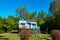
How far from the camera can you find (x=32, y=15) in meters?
68.4

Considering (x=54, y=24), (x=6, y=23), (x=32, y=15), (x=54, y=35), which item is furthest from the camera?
(x=32, y=15)

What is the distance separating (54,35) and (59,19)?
23.6 metres

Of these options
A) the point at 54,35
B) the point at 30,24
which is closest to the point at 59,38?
the point at 54,35

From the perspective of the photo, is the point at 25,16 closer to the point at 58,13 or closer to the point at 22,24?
the point at 22,24

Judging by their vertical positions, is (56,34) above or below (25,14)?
below

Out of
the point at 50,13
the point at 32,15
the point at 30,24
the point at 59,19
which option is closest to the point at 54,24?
the point at 59,19

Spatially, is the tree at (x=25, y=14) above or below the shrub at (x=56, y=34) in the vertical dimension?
above

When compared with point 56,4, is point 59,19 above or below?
below

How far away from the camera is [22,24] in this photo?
46250 millimetres

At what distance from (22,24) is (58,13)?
13.8 meters

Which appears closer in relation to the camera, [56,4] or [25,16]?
[56,4]

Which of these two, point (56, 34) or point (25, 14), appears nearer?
point (56, 34)

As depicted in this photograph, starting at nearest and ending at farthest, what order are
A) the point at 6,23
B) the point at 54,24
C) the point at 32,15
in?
the point at 54,24 → the point at 6,23 → the point at 32,15

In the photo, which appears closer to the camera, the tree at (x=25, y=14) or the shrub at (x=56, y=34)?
the shrub at (x=56, y=34)
